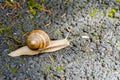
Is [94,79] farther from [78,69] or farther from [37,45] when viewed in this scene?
[37,45]

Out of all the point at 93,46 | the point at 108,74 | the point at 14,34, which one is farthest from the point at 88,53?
the point at 14,34

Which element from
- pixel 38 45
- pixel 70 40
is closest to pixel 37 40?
pixel 38 45

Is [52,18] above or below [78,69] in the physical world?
above

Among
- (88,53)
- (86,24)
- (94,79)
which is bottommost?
(94,79)
